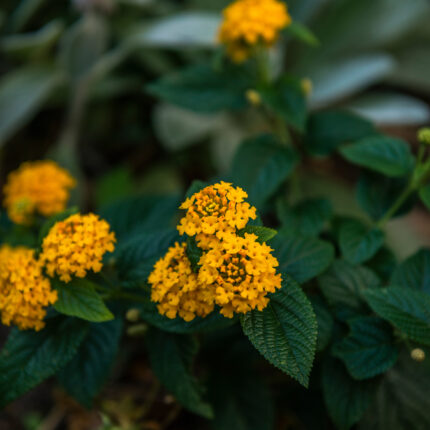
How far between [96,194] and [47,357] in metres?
1.07

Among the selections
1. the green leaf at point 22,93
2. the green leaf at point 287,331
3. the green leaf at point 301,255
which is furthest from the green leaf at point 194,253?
the green leaf at point 22,93

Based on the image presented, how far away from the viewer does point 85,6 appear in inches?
71.4

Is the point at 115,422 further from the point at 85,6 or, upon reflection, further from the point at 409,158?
the point at 85,6

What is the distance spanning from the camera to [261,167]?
1.21 meters

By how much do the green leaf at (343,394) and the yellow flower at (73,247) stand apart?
500 mm

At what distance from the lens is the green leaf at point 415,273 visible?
949mm

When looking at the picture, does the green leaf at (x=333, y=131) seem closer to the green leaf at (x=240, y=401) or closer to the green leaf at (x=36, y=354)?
the green leaf at (x=240, y=401)

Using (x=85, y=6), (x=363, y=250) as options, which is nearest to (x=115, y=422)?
(x=363, y=250)

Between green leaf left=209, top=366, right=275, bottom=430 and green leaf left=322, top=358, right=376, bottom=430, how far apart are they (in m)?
0.24

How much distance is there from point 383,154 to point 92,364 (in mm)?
779

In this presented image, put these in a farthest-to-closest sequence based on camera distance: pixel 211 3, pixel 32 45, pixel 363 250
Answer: pixel 211 3
pixel 32 45
pixel 363 250

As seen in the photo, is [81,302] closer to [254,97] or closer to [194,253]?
[194,253]

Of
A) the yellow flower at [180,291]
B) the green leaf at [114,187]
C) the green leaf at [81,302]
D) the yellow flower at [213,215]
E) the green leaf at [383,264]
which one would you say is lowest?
the green leaf at [114,187]

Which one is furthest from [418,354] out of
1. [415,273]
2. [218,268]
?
[218,268]
